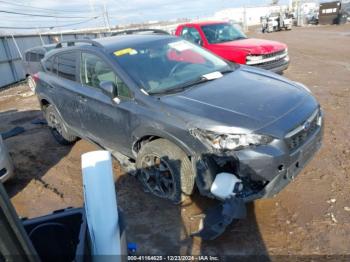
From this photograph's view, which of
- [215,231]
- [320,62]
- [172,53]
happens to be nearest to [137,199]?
[215,231]

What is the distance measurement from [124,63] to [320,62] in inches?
389

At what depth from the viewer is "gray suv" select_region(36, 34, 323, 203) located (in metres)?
2.86

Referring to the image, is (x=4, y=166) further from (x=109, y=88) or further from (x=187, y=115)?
(x=187, y=115)

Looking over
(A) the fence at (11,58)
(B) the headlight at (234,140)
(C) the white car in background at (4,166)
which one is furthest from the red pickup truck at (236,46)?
(A) the fence at (11,58)

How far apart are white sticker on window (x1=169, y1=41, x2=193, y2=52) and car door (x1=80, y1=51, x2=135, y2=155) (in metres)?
1.01

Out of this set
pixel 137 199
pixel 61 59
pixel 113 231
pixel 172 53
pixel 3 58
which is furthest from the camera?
pixel 3 58

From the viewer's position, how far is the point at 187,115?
3066 millimetres

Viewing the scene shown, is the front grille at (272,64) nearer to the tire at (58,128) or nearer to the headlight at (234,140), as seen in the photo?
the tire at (58,128)

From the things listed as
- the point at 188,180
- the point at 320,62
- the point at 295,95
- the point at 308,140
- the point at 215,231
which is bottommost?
the point at 320,62

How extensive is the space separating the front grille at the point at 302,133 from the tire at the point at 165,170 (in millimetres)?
977

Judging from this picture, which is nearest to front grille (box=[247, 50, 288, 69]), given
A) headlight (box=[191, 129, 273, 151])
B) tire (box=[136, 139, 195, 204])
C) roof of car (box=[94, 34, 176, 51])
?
roof of car (box=[94, 34, 176, 51])

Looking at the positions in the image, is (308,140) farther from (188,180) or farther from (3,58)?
(3,58)

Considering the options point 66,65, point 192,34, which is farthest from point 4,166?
point 192,34

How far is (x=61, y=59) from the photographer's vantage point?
5066mm
